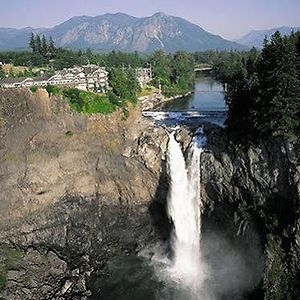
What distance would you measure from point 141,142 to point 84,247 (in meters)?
9.66

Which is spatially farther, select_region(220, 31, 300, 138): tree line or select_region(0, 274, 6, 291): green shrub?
select_region(0, 274, 6, 291): green shrub

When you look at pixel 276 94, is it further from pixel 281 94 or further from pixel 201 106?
pixel 201 106

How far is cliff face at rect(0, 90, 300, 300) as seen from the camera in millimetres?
27797

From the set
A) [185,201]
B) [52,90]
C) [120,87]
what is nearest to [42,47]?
[120,87]

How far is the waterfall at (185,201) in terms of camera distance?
32.1 metres

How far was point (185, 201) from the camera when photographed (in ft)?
109

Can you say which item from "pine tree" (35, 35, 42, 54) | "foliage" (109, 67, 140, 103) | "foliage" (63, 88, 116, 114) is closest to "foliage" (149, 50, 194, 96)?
"pine tree" (35, 35, 42, 54)

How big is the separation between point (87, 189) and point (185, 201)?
26.6ft

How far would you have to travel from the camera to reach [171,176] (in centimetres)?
3388

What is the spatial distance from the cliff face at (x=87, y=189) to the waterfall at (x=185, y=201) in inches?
29.2

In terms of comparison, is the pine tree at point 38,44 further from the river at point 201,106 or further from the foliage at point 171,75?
the river at point 201,106

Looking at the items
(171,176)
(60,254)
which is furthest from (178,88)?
(60,254)

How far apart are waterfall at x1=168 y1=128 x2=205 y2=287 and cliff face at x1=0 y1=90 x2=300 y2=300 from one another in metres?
0.74

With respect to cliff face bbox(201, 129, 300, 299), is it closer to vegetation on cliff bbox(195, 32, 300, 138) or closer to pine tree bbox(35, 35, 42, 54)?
vegetation on cliff bbox(195, 32, 300, 138)
